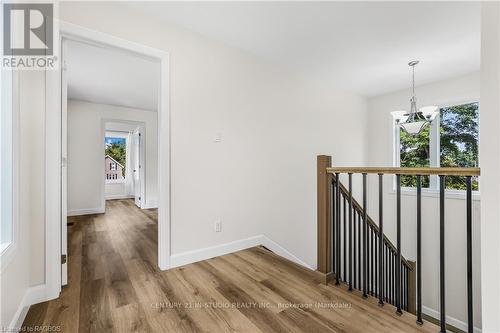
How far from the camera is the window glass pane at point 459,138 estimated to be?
3.52m

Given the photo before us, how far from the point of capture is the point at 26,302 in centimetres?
150

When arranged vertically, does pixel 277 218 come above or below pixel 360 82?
below

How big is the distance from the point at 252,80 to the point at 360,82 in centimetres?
205

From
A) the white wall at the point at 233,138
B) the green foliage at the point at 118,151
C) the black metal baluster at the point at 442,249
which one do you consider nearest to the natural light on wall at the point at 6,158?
the white wall at the point at 233,138

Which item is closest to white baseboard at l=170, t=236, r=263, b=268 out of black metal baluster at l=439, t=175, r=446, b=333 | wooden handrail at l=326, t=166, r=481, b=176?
wooden handrail at l=326, t=166, r=481, b=176

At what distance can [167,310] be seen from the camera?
5.08 ft

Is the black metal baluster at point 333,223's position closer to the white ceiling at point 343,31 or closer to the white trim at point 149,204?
the white ceiling at point 343,31

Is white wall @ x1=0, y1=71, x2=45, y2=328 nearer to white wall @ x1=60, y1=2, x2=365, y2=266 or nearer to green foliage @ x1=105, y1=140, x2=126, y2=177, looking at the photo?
white wall @ x1=60, y1=2, x2=365, y2=266

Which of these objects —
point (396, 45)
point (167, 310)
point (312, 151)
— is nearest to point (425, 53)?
point (396, 45)

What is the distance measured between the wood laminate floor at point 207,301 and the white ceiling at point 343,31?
2.31 metres

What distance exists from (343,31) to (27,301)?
338cm

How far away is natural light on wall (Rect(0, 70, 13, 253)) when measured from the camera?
130 cm

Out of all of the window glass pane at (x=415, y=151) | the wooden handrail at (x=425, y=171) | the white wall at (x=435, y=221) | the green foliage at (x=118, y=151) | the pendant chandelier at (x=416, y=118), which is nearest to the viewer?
the wooden handrail at (x=425, y=171)

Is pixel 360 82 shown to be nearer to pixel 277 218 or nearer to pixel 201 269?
pixel 277 218
